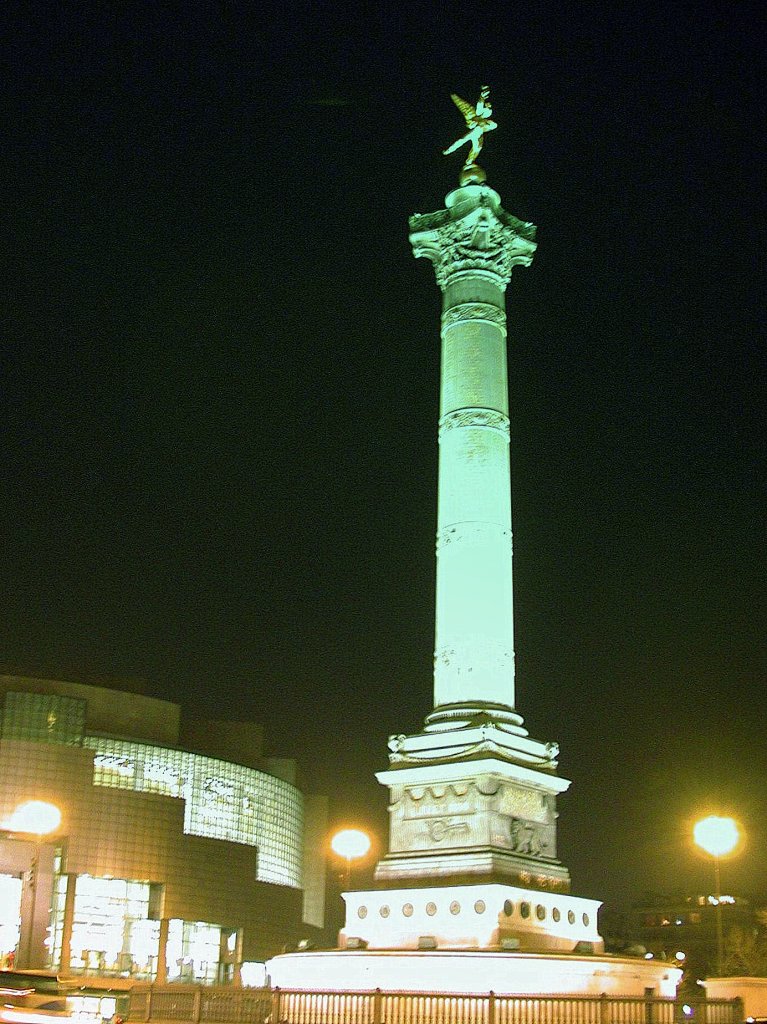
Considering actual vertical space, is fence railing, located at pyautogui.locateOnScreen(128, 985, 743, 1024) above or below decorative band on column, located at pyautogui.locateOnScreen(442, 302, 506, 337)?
below

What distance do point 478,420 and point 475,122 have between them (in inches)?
403

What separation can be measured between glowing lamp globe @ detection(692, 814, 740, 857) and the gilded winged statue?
19213 mm

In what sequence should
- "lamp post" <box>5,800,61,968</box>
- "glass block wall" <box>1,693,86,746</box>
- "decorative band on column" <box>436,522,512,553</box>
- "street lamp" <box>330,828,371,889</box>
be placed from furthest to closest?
"glass block wall" <box>1,693,86,746</box> → "lamp post" <box>5,800,61,968</box> → "street lamp" <box>330,828,371,889</box> → "decorative band on column" <box>436,522,512,553</box>

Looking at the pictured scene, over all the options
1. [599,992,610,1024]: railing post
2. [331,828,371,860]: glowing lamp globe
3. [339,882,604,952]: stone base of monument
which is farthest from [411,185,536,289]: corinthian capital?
[599,992,610,1024]: railing post

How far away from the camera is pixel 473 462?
30.2m

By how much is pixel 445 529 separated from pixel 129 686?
4873cm

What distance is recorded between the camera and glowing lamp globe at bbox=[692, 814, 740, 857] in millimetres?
26297

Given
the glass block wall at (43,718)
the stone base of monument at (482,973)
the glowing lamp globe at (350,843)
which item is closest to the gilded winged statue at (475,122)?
the glowing lamp globe at (350,843)

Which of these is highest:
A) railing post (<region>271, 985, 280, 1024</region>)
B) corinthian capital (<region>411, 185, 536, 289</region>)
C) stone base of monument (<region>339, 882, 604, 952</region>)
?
corinthian capital (<region>411, 185, 536, 289</region>)

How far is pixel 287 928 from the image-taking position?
2790 inches

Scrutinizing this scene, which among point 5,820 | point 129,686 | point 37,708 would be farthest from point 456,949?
point 129,686

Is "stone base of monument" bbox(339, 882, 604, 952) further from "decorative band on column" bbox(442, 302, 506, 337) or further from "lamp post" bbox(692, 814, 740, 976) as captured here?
"decorative band on column" bbox(442, 302, 506, 337)

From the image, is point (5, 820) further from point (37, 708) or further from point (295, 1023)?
point (295, 1023)

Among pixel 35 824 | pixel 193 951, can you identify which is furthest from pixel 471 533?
pixel 193 951
